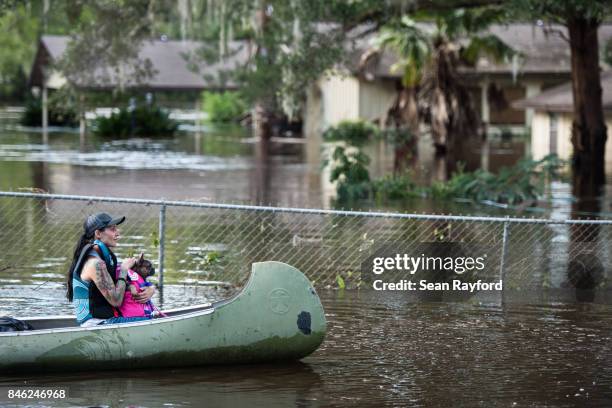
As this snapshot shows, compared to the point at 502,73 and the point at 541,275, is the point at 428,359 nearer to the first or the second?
the point at 541,275

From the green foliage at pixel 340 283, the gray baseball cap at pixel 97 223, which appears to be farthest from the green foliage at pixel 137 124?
the gray baseball cap at pixel 97 223

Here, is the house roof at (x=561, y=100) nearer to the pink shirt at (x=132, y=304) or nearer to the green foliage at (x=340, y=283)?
the green foliage at (x=340, y=283)

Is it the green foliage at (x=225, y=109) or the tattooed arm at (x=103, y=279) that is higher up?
the green foliage at (x=225, y=109)

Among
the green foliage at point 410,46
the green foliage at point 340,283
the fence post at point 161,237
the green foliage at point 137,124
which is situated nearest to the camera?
the fence post at point 161,237

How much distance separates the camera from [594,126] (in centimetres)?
2819

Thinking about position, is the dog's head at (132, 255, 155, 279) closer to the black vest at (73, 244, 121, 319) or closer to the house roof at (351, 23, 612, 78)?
the black vest at (73, 244, 121, 319)

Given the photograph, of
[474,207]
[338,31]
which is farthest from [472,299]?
[338,31]

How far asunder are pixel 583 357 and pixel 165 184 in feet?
57.2

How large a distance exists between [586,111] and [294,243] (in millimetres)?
13299

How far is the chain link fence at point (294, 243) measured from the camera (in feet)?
46.9

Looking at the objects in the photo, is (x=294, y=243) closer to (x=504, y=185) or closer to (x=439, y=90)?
(x=504, y=185)

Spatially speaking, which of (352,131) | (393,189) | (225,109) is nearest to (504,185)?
(393,189)

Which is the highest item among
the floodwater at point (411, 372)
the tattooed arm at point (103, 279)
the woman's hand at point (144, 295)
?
the tattooed arm at point (103, 279)

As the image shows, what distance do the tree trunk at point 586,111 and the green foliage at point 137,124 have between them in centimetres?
2529
